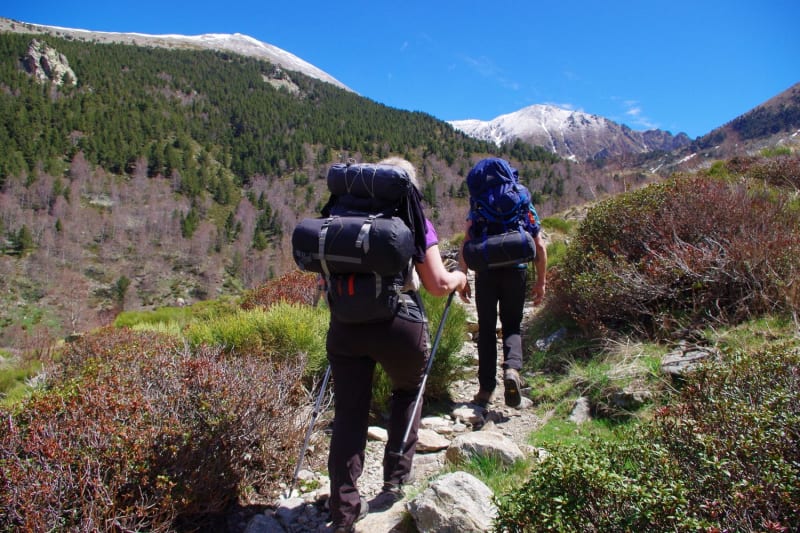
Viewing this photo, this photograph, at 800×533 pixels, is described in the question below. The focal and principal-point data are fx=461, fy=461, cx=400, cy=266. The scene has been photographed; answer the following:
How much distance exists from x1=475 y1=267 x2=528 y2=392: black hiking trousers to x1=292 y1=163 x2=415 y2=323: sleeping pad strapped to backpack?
5.00ft

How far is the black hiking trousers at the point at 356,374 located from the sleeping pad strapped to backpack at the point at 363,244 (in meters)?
0.11

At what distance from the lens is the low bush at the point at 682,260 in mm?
3697

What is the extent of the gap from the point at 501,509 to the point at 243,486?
5.29 feet

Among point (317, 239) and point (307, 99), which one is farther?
point (307, 99)

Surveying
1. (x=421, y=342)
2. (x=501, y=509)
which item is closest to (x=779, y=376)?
(x=501, y=509)

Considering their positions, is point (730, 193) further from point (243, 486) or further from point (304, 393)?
point (243, 486)

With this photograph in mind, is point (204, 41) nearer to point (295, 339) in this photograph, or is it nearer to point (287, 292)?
point (287, 292)

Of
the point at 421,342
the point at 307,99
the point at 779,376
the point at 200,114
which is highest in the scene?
the point at 307,99

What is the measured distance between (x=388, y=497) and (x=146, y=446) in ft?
4.04

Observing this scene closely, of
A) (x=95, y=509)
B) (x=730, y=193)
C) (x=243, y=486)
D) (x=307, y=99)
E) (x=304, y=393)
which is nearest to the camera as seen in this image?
(x=95, y=509)

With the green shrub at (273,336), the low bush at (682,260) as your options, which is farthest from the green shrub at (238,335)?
the low bush at (682,260)

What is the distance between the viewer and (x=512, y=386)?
3516 millimetres

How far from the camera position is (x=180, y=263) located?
73562 millimetres

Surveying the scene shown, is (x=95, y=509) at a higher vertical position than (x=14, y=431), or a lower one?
lower
